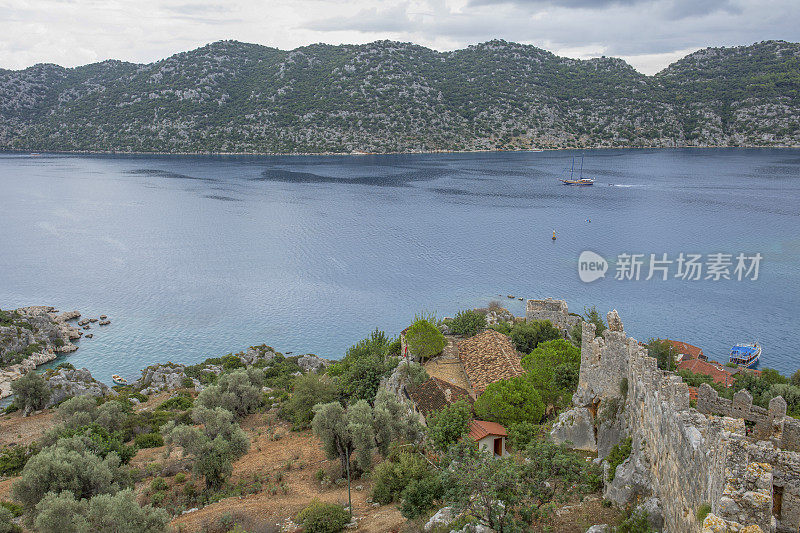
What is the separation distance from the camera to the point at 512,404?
81.9 ft

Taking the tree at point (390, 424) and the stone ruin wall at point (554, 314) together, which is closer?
the tree at point (390, 424)

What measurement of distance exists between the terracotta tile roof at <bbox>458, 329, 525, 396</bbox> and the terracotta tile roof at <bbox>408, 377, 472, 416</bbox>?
1.49 metres

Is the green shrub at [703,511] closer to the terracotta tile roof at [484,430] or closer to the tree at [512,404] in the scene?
the terracotta tile roof at [484,430]

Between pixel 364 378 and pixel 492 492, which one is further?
pixel 364 378

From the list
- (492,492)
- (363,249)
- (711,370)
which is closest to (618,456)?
(492,492)

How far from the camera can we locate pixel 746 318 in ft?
174

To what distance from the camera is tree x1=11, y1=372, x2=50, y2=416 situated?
3712 cm

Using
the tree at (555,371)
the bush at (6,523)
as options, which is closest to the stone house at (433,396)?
the tree at (555,371)

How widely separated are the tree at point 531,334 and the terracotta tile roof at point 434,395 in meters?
9.38

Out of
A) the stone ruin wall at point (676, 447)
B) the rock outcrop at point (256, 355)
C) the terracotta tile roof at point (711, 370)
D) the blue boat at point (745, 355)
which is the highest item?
the stone ruin wall at point (676, 447)

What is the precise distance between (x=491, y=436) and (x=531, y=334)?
15.0 metres

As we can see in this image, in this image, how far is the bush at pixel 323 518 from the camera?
59.8ft

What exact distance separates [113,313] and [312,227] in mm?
42492

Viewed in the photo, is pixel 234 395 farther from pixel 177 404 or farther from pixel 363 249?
pixel 363 249
